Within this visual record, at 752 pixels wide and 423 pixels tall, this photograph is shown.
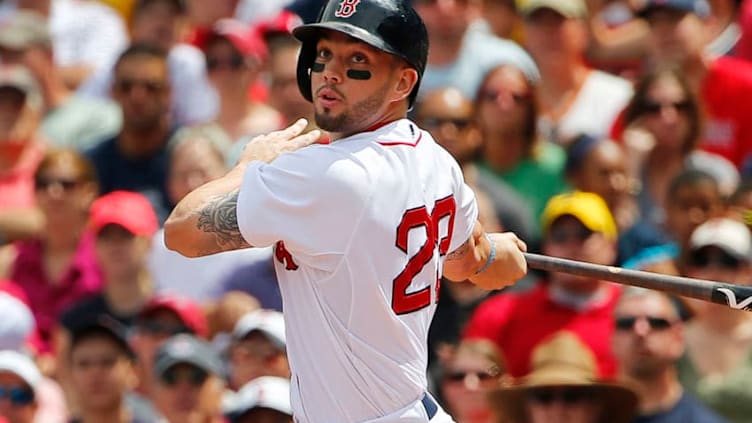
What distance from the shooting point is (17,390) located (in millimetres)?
9055

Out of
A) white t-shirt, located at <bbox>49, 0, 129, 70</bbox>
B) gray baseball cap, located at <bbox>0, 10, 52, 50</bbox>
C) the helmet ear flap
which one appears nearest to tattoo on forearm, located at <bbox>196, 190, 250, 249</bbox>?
the helmet ear flap

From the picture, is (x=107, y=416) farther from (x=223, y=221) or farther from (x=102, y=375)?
(x=223, y=221)

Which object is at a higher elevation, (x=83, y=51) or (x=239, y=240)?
(x=239, y=240)

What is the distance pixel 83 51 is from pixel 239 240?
25.9 feet

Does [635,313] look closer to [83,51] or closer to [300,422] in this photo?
[300,422]

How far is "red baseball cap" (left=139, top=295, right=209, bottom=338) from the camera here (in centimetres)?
952

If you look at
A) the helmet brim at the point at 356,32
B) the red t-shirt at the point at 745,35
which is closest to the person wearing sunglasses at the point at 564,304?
the red t-shirt at the point at 745,35

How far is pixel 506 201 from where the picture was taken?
980 centimetres

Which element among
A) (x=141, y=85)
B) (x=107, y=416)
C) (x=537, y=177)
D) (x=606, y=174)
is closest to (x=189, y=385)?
(x=107, y=416)

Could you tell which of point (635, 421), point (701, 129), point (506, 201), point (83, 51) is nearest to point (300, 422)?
point (635, 421)

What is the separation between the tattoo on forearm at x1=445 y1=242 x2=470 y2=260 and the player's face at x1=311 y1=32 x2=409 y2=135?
659mm

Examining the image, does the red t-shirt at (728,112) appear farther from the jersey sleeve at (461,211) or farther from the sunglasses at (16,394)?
the jersey sleeve at (461,211)

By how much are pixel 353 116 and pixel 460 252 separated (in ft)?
2.46

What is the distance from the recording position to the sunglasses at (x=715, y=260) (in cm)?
881
